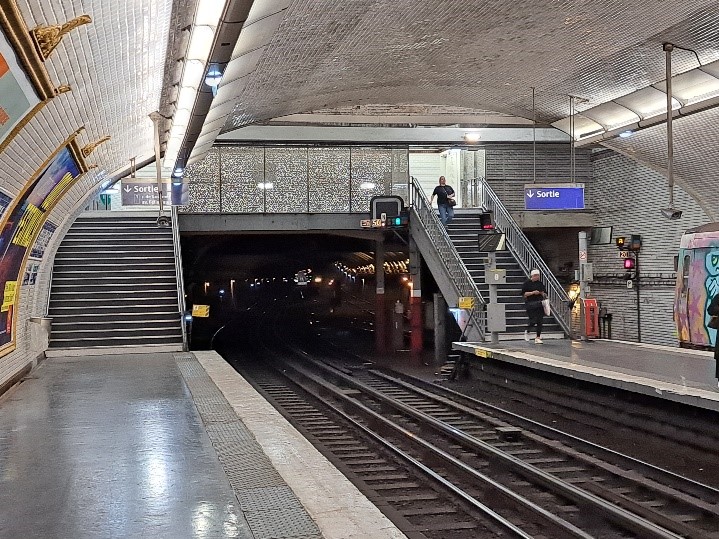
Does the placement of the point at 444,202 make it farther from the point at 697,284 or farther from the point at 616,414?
the point at 616,414

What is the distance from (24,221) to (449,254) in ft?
37.7

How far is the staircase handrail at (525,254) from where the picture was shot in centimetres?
1895

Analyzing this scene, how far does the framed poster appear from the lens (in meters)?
9.70

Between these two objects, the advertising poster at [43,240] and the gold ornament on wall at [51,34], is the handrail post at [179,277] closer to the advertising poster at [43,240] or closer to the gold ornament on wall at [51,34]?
the advertising poster at [43,240]

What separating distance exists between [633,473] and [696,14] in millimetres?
6655

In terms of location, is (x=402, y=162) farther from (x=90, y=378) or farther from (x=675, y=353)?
(x=90, y=378)

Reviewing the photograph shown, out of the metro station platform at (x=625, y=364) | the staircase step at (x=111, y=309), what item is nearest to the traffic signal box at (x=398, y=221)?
the metro station platform at (x=625, y=364)

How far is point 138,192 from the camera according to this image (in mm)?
14648

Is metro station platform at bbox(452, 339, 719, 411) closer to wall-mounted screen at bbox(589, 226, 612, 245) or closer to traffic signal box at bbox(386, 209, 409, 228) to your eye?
traffic signal box at bbox(386, 209, 409, 228)

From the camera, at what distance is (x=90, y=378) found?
504 inches

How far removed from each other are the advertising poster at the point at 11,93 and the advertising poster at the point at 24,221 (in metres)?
3.00

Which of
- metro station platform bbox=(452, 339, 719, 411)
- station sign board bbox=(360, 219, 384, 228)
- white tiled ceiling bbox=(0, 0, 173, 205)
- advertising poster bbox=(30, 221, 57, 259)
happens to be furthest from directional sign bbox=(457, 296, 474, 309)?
white tiled ceiling bbox=(0, 0, 173, 205)

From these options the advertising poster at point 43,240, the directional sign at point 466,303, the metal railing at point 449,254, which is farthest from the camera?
the metal railing at point 449,254

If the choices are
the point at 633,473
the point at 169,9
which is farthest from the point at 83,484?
the point at 633,473
